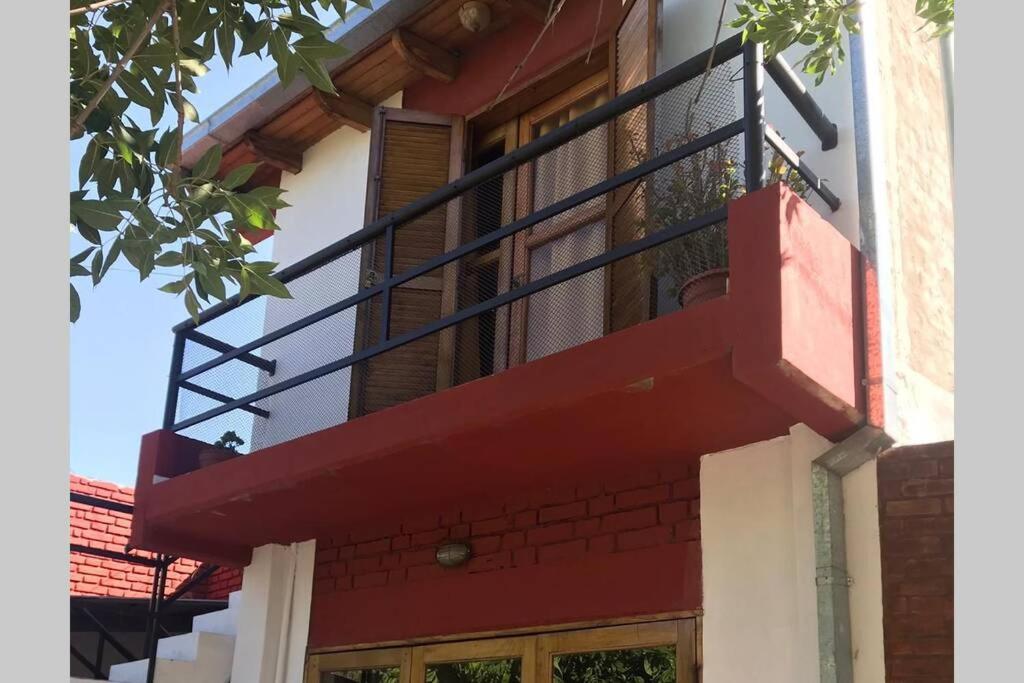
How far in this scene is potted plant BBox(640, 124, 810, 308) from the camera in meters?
5.05

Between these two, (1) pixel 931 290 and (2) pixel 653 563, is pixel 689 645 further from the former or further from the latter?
(1) pixel 931 290

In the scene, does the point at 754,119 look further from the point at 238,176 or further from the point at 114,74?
the point at 114,74

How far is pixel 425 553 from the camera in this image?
6602 millimetres

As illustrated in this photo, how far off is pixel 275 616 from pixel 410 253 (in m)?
2.36

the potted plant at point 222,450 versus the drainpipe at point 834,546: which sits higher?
the potted plant at point 222,450

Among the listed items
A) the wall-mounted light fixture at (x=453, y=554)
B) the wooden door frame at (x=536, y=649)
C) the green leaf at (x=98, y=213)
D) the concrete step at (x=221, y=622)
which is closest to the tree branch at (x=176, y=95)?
the green leaf at (x=98, y=213)

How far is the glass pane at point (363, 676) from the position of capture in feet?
21.6

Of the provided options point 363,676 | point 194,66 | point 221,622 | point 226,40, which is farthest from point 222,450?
point 226,40

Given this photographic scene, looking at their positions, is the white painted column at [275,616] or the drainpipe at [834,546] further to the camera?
the white painted column at [275,616]

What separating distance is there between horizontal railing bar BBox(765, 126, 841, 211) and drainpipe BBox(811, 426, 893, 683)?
42.6 inches

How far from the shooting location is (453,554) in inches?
248

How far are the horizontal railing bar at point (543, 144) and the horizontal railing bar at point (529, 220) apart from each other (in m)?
0.26

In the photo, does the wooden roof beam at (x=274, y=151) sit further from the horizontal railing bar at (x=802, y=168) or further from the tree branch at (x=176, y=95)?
the horizontal railing bar at (x=802, y=168)

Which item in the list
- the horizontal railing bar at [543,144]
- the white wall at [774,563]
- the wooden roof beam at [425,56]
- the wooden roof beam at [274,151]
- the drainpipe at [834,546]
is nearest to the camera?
the drainpipe at [834,546]
